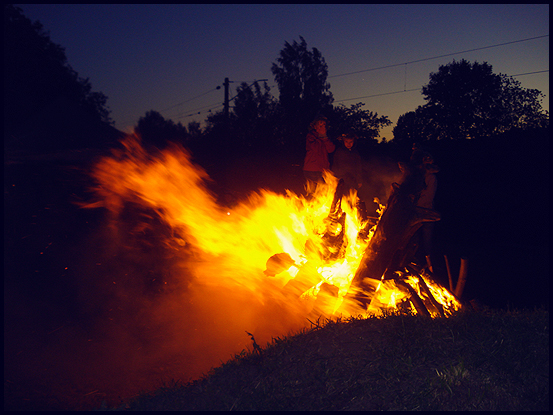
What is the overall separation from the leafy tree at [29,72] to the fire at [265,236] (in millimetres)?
19652

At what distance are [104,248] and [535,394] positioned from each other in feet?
A: 21.2

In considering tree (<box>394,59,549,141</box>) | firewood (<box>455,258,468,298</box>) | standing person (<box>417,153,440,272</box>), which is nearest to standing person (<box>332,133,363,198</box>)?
standing person (<box>417,153,440,272</box>)

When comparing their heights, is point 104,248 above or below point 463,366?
above

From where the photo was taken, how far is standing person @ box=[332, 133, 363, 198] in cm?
786

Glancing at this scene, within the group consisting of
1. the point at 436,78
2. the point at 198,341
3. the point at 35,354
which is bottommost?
the point at 198,341

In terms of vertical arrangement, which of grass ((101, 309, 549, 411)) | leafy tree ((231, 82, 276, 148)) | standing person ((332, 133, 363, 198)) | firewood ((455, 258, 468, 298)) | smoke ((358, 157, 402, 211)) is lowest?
firewood ((455, 258, 468, 298))

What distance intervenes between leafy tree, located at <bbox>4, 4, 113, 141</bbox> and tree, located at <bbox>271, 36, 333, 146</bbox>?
16.2 m

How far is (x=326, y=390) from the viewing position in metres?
2.59

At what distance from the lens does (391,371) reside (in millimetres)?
2709

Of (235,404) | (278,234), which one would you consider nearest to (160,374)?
(235,404)

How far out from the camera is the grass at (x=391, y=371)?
2465 mm

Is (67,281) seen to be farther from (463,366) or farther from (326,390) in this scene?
(463,366)

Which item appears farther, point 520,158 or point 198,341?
point 520,158

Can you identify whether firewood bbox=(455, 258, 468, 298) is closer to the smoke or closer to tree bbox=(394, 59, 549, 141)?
the smoke
